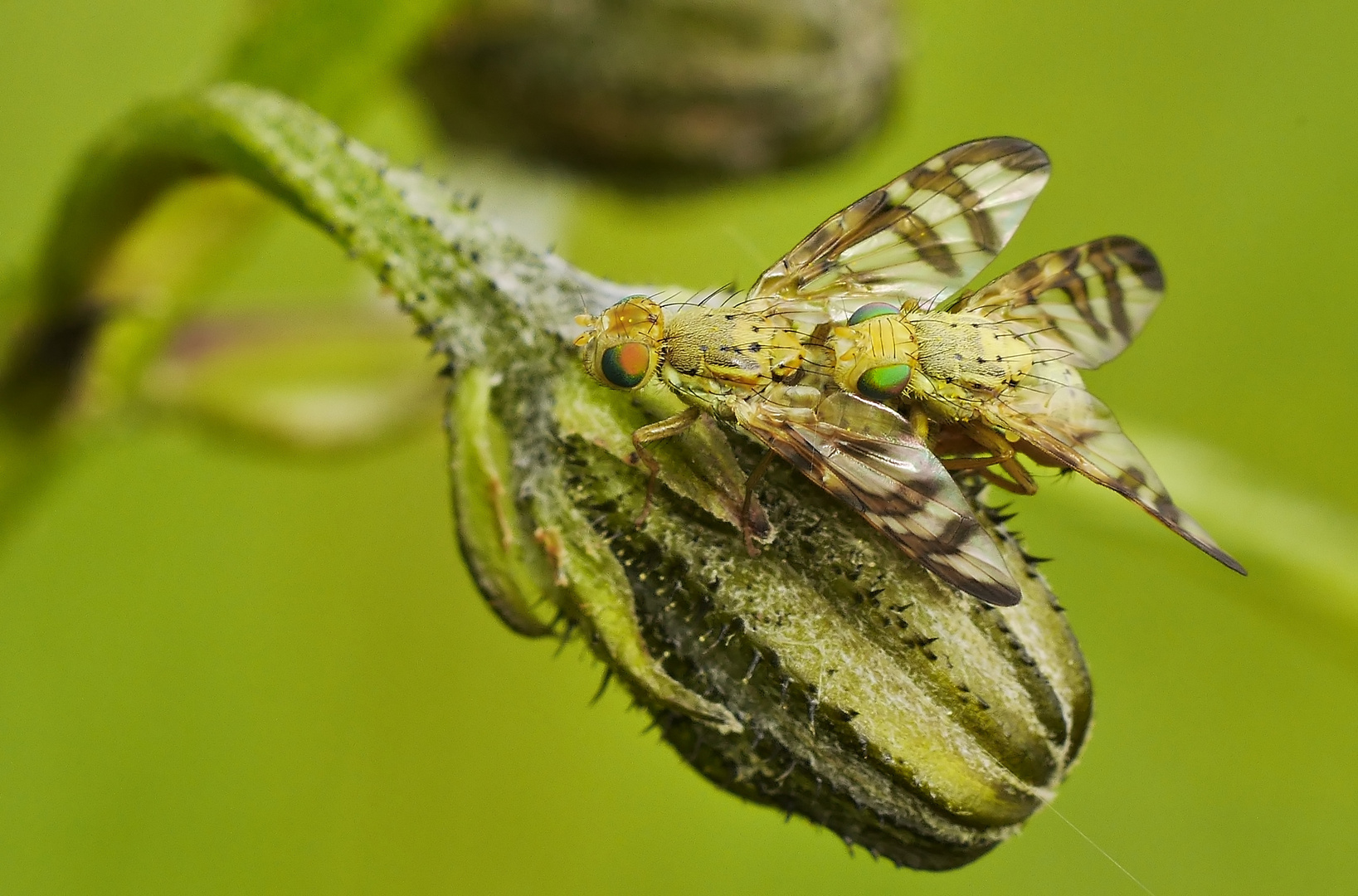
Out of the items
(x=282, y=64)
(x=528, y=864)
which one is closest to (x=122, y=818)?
(x=528, y=864)

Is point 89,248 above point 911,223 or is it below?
above

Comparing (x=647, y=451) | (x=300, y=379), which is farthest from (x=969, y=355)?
(x=300, y=379)

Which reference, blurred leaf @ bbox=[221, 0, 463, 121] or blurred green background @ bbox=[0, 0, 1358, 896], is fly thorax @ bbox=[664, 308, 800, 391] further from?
blurred green background @ bbox=[0, 0, 1358, 896]

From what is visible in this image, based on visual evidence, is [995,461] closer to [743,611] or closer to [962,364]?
[962,364]

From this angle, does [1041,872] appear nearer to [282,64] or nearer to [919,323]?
[919,323]

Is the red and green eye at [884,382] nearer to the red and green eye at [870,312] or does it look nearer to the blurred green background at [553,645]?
the red and green eye at [870,312]

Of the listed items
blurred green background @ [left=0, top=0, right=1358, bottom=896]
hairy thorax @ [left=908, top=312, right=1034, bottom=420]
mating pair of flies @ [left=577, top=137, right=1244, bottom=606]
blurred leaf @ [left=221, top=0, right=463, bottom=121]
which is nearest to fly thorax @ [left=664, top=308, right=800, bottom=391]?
mating pair of flies @ [left=577, top=137, right=1244, bottom=606]

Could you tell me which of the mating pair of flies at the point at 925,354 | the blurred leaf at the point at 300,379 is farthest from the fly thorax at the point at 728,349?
the blurred leaf at the point at 300,379
